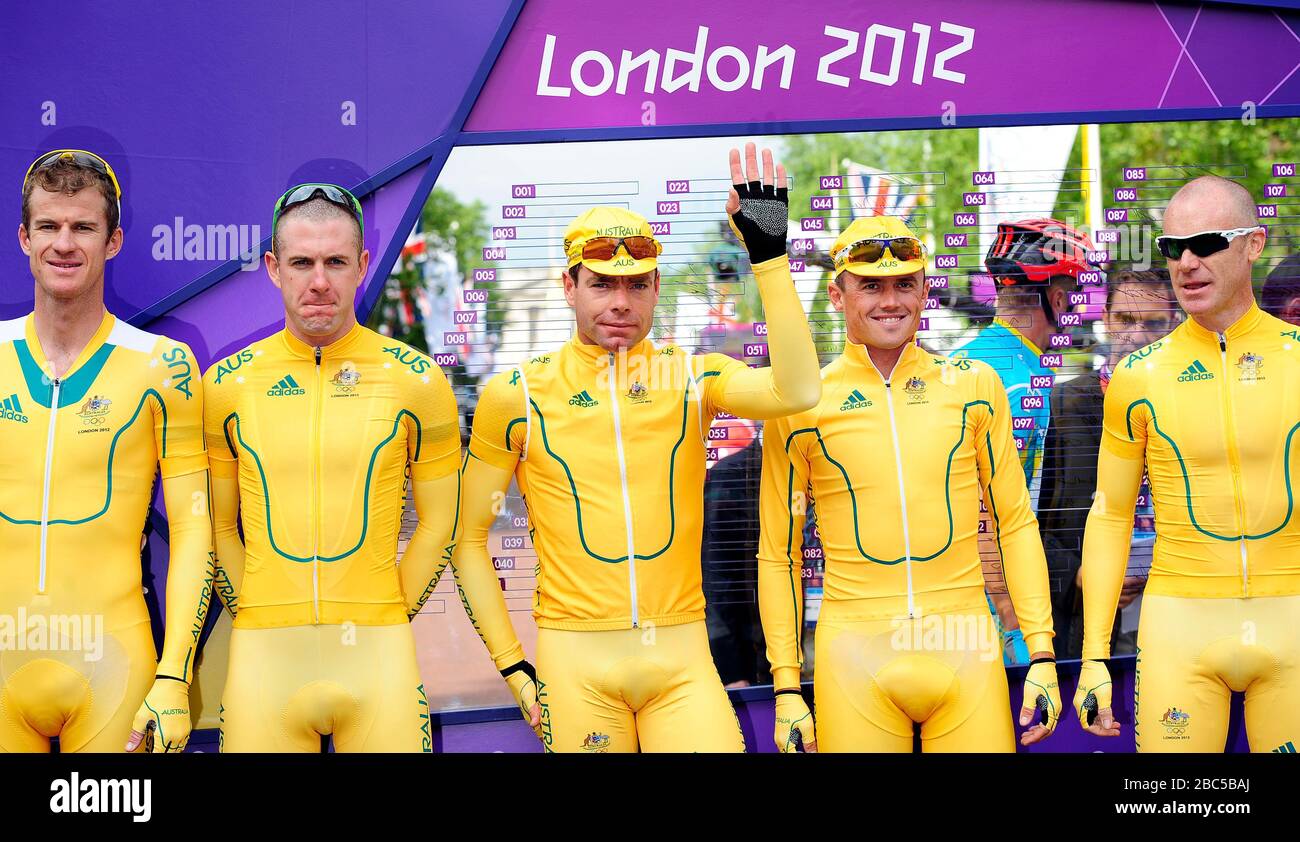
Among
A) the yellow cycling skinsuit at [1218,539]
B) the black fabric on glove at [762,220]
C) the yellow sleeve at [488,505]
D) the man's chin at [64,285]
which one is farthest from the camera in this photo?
the yellow sleeve at [488,505]

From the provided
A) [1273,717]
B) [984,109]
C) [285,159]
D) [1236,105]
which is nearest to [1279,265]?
[1236,105]

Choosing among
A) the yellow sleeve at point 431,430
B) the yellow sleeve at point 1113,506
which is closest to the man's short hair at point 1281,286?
the yellow sleeve at point 1113,506

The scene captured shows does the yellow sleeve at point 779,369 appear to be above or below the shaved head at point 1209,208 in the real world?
below

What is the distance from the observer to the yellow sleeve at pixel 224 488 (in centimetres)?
450

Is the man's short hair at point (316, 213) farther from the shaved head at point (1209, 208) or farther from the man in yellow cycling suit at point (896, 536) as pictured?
the shaved head at point (1209, 208)

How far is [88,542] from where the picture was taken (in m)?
4.33

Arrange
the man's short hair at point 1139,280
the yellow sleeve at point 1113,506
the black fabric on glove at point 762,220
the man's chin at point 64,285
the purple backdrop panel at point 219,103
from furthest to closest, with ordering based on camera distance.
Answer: the man's short hair at point 1139,280, the purple backdrop panel at point 219,103, the yellow sleeve at point 1113,506, the man's chin at point 64,285, the black fabric on glove at point 762,220

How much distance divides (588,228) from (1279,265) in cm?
297

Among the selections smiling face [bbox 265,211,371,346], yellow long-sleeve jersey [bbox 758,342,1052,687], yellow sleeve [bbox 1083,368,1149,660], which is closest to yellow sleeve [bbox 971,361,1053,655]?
yellow long-sleeve jersey [bbox 758,342,1052,687]

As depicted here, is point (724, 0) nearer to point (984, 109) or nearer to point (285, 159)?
point (984, 109)

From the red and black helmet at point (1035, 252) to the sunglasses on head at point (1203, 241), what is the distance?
0.71 m

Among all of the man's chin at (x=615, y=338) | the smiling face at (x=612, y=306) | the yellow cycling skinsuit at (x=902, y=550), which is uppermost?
the smiling face at (x=612, y=306)

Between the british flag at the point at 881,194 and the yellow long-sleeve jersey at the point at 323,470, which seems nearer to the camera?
the yellow long-sleeve jersey at the point at 323,470

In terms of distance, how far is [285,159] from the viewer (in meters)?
5.31
